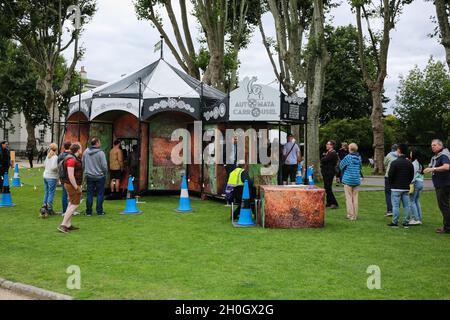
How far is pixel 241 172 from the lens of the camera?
37.3 ft

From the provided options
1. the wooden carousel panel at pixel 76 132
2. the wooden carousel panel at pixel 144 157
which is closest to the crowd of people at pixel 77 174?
the wooden carousel panel at pixel 144 157

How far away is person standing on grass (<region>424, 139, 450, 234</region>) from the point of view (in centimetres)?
983

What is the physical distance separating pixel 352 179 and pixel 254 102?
405 centimetres

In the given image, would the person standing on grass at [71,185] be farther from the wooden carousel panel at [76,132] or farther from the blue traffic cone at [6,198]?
the wooden carousel panel at [76,132]

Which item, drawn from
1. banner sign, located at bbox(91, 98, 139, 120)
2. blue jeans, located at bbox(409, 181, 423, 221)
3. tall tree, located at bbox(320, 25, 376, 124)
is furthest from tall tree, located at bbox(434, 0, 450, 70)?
tall tree, located at bbox(320, 25, 376, 124)

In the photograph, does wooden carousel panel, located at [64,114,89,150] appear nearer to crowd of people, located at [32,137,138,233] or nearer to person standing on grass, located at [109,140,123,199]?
crowd of people, located at [32,137,138,233]

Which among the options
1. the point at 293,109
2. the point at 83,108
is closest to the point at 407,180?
the point at 293,109

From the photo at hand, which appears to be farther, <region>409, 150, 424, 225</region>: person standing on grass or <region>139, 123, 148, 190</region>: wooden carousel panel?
<region>139, 123, 148, 190</region>: wooden carousel panel

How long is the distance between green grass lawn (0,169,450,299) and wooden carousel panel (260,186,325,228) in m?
0.32

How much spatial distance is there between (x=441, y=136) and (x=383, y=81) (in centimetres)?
1646

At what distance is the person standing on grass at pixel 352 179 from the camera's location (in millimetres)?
11492
